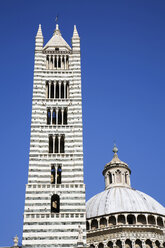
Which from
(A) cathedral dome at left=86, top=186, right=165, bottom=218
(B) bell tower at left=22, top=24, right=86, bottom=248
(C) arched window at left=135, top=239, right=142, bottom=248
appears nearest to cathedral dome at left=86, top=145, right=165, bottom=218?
(A) cathedral dome at left=86, top=186, right=165, bottom=218

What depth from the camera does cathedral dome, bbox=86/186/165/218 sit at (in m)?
27.8

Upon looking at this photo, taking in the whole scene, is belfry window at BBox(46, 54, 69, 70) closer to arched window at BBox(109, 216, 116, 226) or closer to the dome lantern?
the dome lantern

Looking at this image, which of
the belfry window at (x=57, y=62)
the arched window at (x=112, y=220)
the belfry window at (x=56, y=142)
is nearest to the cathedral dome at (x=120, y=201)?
the arched window at (x=112, y=220)

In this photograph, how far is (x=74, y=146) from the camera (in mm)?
24500

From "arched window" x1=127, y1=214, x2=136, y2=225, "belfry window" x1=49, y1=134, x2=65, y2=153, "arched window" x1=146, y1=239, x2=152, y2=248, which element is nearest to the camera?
"belfry window" x1=49, y1=134, x2=65, y2=153

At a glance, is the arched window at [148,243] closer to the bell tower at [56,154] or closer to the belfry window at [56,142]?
the bell tower at [56,154]

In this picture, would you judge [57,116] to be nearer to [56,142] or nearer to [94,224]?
[56,142]

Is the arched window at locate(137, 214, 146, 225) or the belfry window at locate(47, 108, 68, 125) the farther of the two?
the arched window at locate(137, 214, 146, 225)

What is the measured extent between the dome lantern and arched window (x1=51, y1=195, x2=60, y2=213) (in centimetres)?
993

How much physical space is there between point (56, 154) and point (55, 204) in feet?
9.30

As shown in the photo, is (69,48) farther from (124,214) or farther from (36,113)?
(124,214)

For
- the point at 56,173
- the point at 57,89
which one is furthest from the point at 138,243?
the point at 57,89

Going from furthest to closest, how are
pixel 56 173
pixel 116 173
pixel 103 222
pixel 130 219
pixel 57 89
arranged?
pixel 116 173 → pixel 103 222 → pixel 130 219 → pixel 57 89 → pixel 56 173

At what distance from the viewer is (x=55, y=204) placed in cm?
2367
